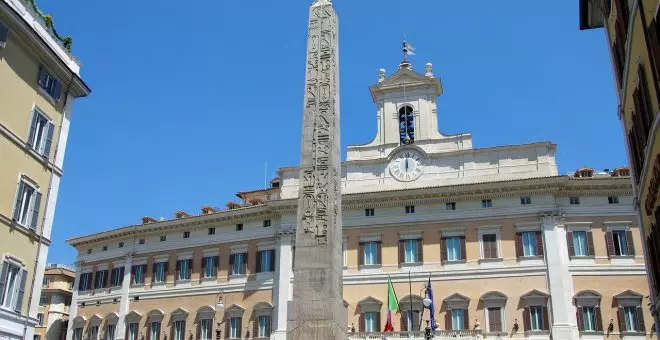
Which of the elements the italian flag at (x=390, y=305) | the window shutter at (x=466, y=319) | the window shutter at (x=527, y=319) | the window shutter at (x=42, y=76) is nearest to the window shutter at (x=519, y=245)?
the window shutter at (x=527, y=319)

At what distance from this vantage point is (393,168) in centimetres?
3416

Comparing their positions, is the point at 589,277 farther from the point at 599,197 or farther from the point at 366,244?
the point at 366,244

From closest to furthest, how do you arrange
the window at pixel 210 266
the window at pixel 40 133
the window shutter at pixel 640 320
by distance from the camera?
1. the window at pixel 40 133
2. the window shutter at pixel 640 320
3. the window at pixel 210 266

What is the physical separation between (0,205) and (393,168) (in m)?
20.5

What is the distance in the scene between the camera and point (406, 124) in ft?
116

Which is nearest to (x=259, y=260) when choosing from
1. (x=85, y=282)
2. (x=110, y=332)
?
(x=110, y=332)

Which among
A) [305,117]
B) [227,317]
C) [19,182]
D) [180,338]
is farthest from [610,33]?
[180,338]

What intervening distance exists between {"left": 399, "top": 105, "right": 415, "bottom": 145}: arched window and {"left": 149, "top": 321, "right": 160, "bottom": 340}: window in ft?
52.8

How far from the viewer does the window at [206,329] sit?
34609mm

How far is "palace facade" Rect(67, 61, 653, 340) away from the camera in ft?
97.7

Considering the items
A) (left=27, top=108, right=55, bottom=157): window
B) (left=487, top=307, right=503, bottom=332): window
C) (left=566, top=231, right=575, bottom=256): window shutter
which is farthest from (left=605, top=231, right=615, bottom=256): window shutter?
(left=27, top=108, right=55, bottom=157): window

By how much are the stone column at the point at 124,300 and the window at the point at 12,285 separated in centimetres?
1999

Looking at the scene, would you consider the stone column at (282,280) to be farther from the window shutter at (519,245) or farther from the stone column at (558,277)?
the stone column at (558,277)

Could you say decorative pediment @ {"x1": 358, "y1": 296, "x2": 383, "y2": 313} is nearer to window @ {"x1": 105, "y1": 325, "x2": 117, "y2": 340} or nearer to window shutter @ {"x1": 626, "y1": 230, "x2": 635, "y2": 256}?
window shutter @ {"x1": 626, "y1": 230, "x2": 635, "y2": 256}
